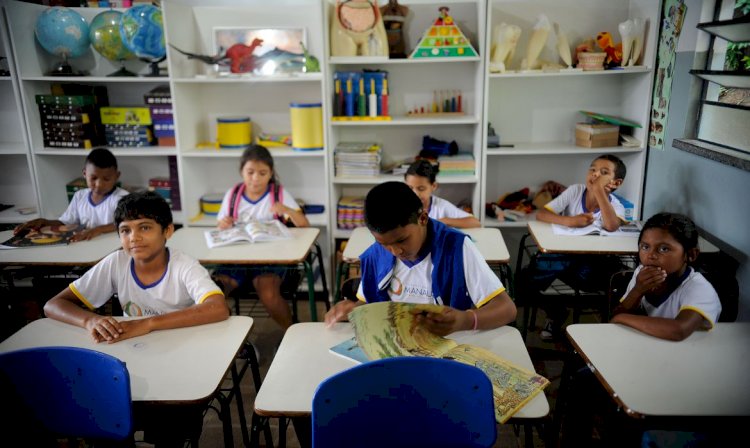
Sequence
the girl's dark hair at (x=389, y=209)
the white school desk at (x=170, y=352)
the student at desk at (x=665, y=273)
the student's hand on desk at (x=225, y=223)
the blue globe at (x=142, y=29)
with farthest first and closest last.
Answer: the blue globe at (x=142, y=29)
the student's hand on desk at (x=225, y=223)
the student at desk at (x=665, y=273)
the girl's dark hair at (x=389, y=209)
the white school desk at (x=170, y=352)

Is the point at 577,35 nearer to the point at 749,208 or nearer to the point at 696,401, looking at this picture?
the point at 749,208

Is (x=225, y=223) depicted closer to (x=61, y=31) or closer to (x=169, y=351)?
(x=169, y=351)

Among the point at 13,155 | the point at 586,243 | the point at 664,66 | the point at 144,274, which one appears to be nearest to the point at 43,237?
the point at 144,274

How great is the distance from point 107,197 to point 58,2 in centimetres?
146

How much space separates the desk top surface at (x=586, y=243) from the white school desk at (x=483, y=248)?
0.65ft

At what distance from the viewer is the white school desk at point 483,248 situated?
2.66m

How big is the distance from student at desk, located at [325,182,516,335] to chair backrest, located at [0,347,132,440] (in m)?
0.63

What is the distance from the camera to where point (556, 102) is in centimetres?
374

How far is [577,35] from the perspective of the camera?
141 inches

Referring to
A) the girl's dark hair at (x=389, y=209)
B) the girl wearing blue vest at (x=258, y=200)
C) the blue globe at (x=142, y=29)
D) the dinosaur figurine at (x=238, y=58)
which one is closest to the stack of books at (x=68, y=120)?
the blue globe at (x=142, y=29)

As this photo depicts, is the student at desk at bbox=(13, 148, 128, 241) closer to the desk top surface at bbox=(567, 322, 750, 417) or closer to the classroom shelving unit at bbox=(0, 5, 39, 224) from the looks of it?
the classroom shelving unit at bbox=(0, 5, 39, 224)

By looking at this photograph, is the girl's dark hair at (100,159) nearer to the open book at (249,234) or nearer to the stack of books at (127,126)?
the stack of books at (127,126)

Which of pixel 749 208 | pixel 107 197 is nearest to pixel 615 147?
pixel 749 208

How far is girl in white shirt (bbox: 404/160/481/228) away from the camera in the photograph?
294 cm
